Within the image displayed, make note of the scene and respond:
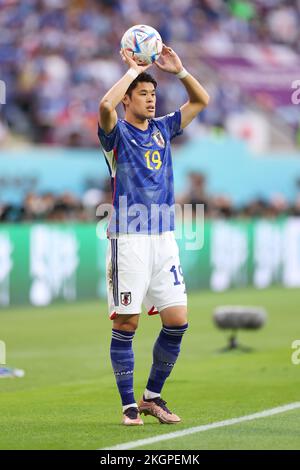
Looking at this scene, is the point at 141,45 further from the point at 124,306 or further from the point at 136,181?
the point at 124,306

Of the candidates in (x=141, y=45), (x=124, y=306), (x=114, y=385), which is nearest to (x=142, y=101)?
(x=141, y=45)

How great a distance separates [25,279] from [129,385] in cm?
1164

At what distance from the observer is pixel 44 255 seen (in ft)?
66.4

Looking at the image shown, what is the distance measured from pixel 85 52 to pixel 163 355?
2062cm

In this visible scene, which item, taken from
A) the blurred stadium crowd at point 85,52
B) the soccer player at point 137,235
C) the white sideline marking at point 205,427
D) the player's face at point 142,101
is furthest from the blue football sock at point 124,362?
the blurred stadium crowd at point 85,52

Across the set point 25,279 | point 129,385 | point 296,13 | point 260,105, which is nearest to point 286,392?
point 129,385

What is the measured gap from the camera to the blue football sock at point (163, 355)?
8.66 meters

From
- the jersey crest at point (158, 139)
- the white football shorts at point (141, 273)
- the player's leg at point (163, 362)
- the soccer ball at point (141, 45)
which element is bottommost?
the player's leg at point (163, 362)

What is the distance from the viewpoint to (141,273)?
27.7 ft

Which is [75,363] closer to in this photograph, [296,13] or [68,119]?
[68,119]

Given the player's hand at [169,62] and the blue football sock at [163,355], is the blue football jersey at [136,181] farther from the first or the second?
the blue football sock at [163,355]

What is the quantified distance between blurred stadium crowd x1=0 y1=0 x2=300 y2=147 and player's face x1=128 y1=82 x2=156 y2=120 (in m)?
16.6

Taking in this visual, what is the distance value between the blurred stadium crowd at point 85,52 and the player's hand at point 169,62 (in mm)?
16331

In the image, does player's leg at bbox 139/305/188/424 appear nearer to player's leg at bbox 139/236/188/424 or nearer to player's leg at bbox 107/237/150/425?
Answer: player's leg at bbox 139/236/188/424
